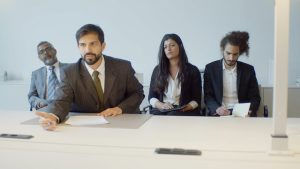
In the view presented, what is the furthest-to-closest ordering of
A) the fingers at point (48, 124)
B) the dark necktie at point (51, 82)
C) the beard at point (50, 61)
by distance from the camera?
1. the beard at point (50, 61)
2. the dark necktie at point (51, 82)
3. the fingers at point (48, 124)

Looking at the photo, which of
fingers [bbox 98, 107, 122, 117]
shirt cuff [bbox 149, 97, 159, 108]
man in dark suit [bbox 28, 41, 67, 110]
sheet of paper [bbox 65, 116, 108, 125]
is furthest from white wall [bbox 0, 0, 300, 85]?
sheet of paper [bbox 65, 116, 108, 125]

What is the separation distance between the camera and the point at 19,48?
4832 millimetres

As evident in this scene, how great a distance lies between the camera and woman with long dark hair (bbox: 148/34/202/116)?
3.35m

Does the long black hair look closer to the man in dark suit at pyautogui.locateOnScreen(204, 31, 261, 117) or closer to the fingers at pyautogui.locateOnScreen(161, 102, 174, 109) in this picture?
the fingers at pyautogui.locateOnScreen(161, 102, 174, 109)

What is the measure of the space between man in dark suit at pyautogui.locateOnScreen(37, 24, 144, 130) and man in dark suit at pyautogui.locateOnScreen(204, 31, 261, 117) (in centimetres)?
100

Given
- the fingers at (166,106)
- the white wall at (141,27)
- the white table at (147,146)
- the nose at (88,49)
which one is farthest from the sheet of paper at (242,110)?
the white wall at (141,27)

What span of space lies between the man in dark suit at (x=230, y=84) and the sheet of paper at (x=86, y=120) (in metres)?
1.46

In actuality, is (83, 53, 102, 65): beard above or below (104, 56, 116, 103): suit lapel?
above

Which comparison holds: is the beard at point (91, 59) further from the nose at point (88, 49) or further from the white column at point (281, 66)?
the white column at point (281, 66)

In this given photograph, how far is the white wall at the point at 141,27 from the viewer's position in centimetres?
412

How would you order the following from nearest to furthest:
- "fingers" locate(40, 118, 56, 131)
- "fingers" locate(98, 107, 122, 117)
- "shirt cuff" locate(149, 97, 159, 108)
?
1. "fingers" locate(40, 118, 56, 131)
2. "fingers" locate(98, 107, 122, 117)
3. "shirt cuff" locate(149, 97, 159, 108)

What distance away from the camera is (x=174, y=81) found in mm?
3395

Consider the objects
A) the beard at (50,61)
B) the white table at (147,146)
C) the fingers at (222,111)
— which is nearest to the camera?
the white table at (147,146)

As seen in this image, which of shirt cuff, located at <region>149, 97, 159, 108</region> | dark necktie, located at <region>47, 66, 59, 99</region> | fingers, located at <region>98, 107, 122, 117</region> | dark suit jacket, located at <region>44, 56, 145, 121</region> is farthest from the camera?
dark necktie, located at <region>47, 66, 59, 99</region>
